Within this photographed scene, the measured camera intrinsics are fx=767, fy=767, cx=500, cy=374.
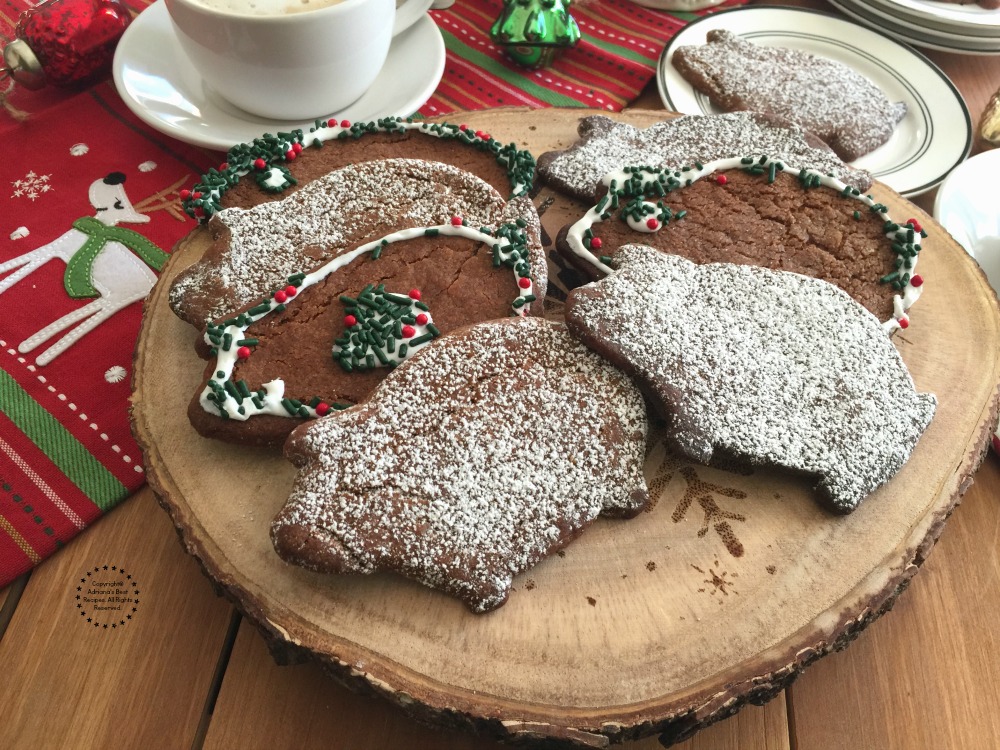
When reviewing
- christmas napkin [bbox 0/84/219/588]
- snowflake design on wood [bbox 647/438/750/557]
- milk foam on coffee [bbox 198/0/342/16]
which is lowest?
christmas napkin [bbox 0/84/219/588]

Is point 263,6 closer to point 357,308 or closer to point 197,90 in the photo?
point 197,90

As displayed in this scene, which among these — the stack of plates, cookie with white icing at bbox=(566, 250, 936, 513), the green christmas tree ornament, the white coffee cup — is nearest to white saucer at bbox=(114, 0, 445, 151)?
the white coffee cup

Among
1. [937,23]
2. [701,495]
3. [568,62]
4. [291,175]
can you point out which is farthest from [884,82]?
[291,175]

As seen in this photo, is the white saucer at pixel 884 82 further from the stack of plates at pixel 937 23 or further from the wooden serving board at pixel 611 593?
the wooden serving board at pixel 611 593

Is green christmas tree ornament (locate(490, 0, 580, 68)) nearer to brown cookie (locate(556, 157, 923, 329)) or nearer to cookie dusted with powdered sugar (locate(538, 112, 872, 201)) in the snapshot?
cookie dusted with powdered sugar (locate(538, 112, 872, 201))

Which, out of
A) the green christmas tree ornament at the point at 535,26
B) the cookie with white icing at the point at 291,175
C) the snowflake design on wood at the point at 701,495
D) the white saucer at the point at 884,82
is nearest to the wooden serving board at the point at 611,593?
the snowflake design on wood at the point at 701,495
